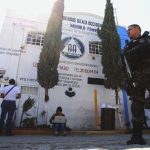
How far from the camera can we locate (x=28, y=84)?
473 inches

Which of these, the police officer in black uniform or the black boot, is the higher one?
the police officer in black uniform

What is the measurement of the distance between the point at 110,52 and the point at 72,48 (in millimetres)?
2225

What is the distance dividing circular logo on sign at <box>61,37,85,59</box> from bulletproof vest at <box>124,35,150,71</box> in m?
9.52

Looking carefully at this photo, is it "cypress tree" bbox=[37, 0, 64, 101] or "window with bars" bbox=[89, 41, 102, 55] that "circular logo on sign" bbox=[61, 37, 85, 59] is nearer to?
"window with bars" bbox=[89, 41, 102, 55]

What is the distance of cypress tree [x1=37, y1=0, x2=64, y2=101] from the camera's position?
11484mm

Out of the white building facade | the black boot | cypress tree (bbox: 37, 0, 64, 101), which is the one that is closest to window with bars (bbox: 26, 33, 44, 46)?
the white building facade

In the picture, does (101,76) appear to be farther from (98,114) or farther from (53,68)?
(53,68)

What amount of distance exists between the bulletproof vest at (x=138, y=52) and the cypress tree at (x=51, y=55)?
7909mm

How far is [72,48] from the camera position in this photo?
1354 cm

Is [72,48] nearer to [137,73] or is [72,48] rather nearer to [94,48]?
[94,48]

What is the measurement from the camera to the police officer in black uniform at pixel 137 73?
355 cm

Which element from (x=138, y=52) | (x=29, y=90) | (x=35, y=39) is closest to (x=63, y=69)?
(x=29, y=90)

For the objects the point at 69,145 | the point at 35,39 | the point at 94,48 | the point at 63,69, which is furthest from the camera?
the point at 94,48

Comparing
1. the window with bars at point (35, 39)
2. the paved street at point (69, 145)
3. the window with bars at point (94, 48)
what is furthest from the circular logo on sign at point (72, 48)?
the paved street at point (69, 145)
